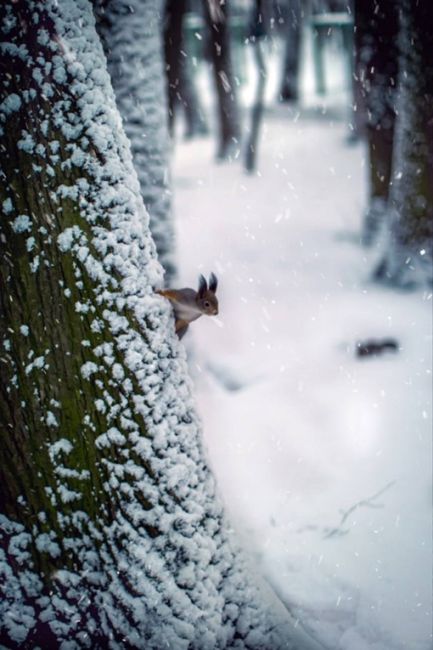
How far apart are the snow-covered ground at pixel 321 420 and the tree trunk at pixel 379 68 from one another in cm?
144

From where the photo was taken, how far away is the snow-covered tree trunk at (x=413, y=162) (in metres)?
4.58

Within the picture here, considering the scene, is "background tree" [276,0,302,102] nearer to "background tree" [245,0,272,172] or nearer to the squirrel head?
"background tree" [245,0,272,172]

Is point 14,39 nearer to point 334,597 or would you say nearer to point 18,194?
point 18,194

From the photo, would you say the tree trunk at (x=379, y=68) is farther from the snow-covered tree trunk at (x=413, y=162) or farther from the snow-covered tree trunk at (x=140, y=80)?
the snow-covered tree trunk at (x=140, y=80)

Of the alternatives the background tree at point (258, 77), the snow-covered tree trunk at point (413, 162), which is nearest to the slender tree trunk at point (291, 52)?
the background tree at point (258, 77)

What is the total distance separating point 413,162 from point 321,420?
2.76 m

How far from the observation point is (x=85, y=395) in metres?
1.82

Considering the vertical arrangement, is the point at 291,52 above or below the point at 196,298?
above

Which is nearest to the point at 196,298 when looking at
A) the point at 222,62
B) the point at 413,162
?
the point at 413,162

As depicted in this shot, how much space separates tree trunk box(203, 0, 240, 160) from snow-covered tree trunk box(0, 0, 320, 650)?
9.37 meters

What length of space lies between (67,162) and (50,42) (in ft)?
1.28

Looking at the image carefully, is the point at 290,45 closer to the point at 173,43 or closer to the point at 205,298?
the point at 173,43

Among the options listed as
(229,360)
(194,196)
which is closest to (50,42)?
(229,360)

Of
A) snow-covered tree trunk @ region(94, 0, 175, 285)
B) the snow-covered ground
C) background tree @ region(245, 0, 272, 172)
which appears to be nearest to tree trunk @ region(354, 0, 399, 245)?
the snow-covered ground
